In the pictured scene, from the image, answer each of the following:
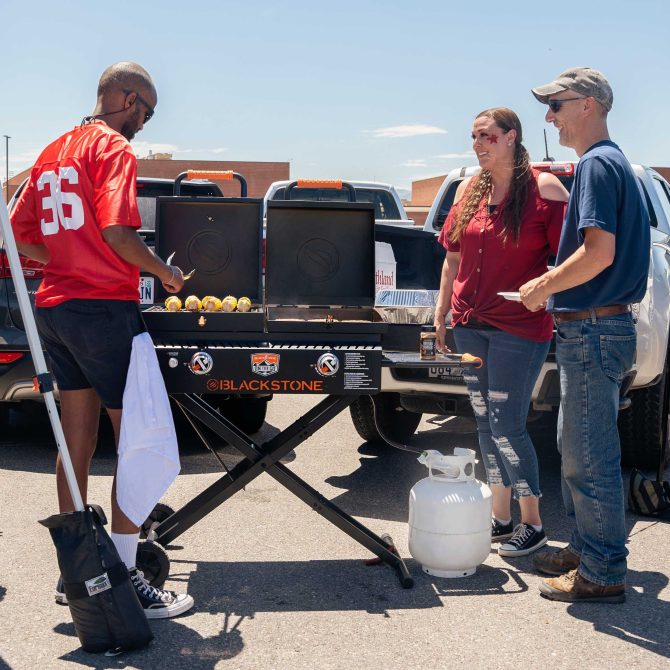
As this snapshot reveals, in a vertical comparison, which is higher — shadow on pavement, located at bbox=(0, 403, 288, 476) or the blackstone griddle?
the blackstone griddle

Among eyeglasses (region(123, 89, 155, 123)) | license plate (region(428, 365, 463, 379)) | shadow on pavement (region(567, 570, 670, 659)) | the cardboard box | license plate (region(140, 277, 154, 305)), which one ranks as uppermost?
eyeglasses (region(123, 89, 155, 123))

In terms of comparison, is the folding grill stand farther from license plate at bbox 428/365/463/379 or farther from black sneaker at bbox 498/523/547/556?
license plate at bbox 428/365/463/379

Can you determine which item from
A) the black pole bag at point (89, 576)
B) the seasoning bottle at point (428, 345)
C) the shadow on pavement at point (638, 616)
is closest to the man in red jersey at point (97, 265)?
the black pole bag at point (89, 576)

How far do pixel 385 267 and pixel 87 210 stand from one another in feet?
8.27

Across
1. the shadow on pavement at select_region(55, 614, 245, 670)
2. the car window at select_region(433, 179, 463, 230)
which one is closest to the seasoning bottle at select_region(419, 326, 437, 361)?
the shadow on pavement at select_region(55, 614, 245, 670)

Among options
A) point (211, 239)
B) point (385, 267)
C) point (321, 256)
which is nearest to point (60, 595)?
point (211, 239)

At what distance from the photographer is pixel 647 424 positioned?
589 cm

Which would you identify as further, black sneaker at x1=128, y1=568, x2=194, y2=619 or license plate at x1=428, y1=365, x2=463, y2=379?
license plate at x1=428, y1=365, x2=463, y2=379

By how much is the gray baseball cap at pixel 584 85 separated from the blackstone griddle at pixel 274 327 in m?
1.04

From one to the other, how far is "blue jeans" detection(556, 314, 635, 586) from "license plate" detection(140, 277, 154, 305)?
112 inches

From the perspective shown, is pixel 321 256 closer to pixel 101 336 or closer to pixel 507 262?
pixel 507 262

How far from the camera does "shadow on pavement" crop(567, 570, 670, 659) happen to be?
3604 millimetres

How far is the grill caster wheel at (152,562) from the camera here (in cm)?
401

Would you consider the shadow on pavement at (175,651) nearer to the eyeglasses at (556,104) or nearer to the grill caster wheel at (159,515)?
the grill caster wheel at (159,515)
